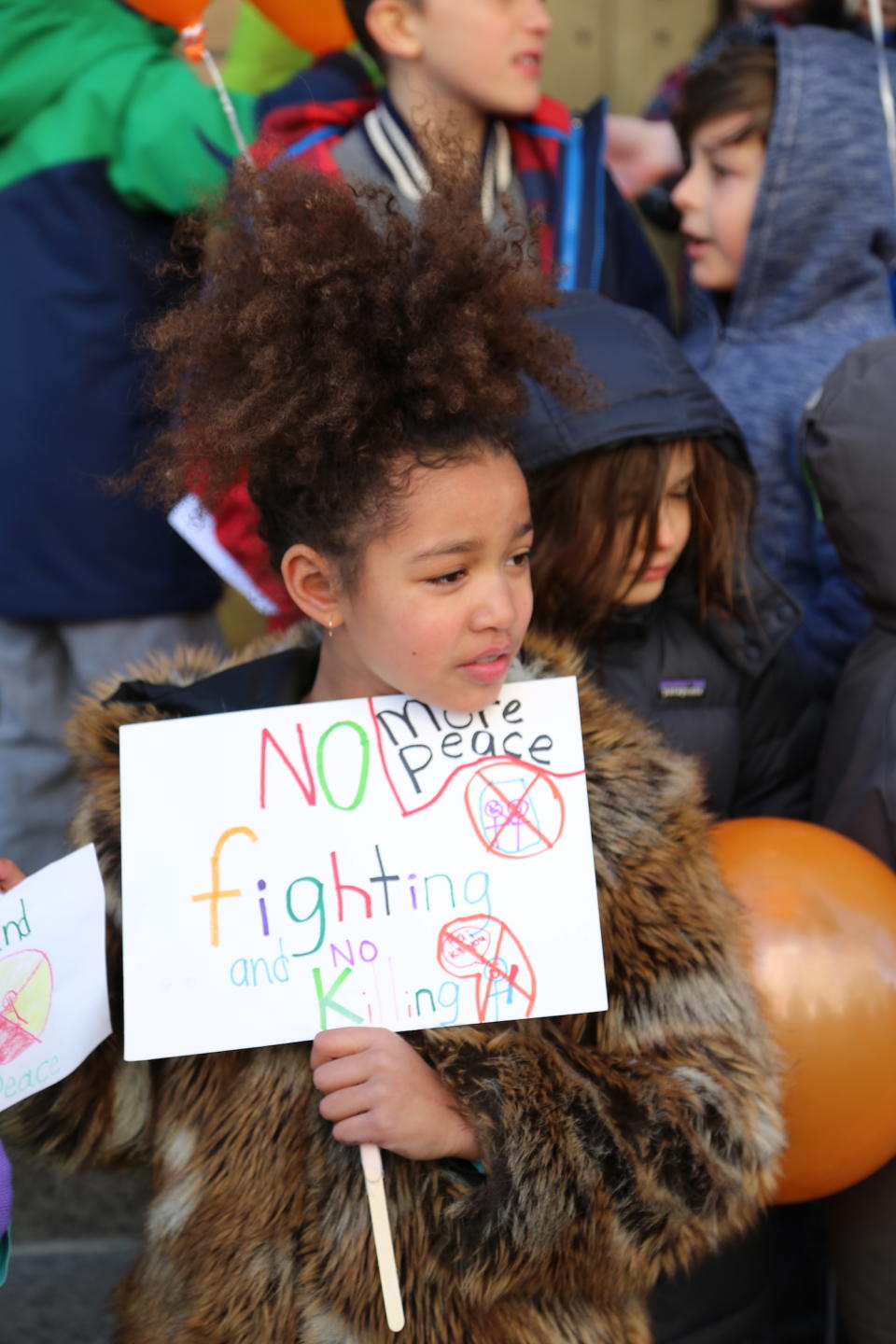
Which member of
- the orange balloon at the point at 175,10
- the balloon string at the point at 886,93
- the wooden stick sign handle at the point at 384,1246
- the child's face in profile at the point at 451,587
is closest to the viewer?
the wooden stick sign handle at the point at 384,1246

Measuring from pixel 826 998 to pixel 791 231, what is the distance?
5.32 ft

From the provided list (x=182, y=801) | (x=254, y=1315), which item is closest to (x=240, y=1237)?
(x=254, y=1315)

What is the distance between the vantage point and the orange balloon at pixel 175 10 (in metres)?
2.27

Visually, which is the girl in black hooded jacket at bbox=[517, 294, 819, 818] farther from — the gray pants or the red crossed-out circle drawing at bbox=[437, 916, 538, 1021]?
the gray pants

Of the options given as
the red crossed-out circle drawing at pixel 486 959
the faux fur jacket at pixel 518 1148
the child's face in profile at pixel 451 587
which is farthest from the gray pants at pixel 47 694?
the red crossed-out circle drawing at pixel 486 959

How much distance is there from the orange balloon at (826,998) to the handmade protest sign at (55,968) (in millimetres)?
810

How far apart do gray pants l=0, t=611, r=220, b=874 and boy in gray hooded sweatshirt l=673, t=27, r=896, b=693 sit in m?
1.18

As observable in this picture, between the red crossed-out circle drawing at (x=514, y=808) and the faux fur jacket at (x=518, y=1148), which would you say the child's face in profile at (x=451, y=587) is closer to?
the red crossed-out circle drawing at (x=514, y=808)

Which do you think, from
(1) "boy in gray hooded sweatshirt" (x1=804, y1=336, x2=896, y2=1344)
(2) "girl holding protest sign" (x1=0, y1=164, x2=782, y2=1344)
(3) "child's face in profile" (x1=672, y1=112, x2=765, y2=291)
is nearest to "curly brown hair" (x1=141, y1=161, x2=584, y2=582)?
(2) "girl holding protest sign" (x1=0, y1=164, x2=782, y2=1344)

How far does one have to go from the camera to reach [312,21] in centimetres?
271

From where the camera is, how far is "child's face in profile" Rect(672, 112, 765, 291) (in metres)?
2.58

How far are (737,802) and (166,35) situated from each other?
188cm

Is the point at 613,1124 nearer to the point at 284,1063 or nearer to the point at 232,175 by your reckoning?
the point at 284,1063

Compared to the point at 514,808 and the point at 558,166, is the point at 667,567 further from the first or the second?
the point at 558,166
